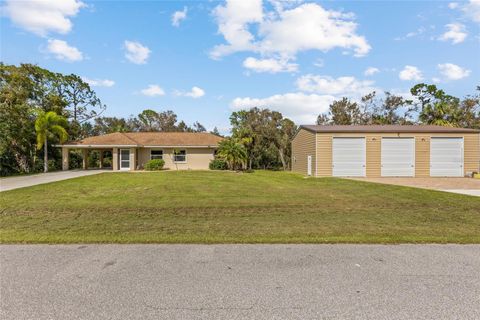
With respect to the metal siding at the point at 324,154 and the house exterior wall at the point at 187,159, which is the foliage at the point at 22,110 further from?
the metal siding at the point at 324,154

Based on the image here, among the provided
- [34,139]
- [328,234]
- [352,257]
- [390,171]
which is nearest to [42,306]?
[352,257]

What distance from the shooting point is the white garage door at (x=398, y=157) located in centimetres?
1889

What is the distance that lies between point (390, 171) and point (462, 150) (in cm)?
530

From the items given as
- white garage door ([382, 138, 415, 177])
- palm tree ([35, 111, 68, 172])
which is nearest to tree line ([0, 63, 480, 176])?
palm tree ([35, 111, 68, 172])

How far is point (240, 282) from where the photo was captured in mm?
3230

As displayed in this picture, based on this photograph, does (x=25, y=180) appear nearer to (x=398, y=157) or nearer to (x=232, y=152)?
(x=232, y=152)

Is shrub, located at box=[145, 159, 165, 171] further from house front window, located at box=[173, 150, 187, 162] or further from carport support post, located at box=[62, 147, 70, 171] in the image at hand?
carport support post, located at box=[62, 147, 70, 171]

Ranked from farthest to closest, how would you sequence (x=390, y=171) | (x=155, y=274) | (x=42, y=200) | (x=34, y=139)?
(x=34, y=139)
(x=390, y=171)
(x=42, y=200)
(x=155, y=274)

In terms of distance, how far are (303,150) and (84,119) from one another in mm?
27126

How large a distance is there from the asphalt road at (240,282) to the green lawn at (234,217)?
543 mm

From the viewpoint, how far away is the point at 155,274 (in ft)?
11.3

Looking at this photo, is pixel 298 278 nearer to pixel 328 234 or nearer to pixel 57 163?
pixel 328 234

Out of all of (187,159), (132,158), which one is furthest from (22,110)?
Answer: (187,159)

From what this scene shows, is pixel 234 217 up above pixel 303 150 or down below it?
below
